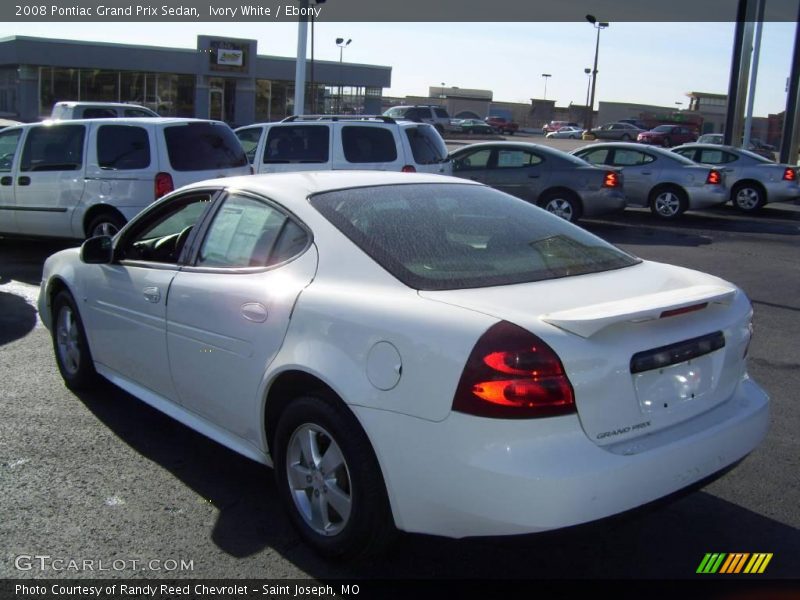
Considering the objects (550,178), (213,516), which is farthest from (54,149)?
(550,178)

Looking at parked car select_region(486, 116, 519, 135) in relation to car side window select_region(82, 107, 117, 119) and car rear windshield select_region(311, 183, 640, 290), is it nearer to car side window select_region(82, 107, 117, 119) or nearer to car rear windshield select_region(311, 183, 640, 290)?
car side window select_region(82, 107, 117, 119)

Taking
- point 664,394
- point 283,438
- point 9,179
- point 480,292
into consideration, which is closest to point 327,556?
point 283,438

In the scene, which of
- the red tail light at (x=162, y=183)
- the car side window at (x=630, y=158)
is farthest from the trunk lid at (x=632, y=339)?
the car side window at (x=630, y=158)

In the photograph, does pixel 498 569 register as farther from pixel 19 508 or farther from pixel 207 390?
pixel 19 508

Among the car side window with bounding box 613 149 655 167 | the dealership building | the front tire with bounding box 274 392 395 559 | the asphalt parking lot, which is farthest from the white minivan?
the dealership building

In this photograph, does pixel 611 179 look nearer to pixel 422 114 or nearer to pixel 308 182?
pixel 308 182

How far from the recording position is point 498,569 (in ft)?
11.2

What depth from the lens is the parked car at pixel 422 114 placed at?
42656 mm

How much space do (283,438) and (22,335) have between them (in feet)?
14.5

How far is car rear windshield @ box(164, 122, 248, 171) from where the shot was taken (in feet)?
32.5

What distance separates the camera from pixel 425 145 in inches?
471

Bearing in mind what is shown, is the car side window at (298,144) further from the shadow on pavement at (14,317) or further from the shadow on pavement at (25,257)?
the shadow on pavement at (14,317)

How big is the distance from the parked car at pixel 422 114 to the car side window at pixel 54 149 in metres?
29.5

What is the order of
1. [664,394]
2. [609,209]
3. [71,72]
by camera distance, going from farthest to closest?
1. [71,72]
2. [609,209]
3. [664,394]
